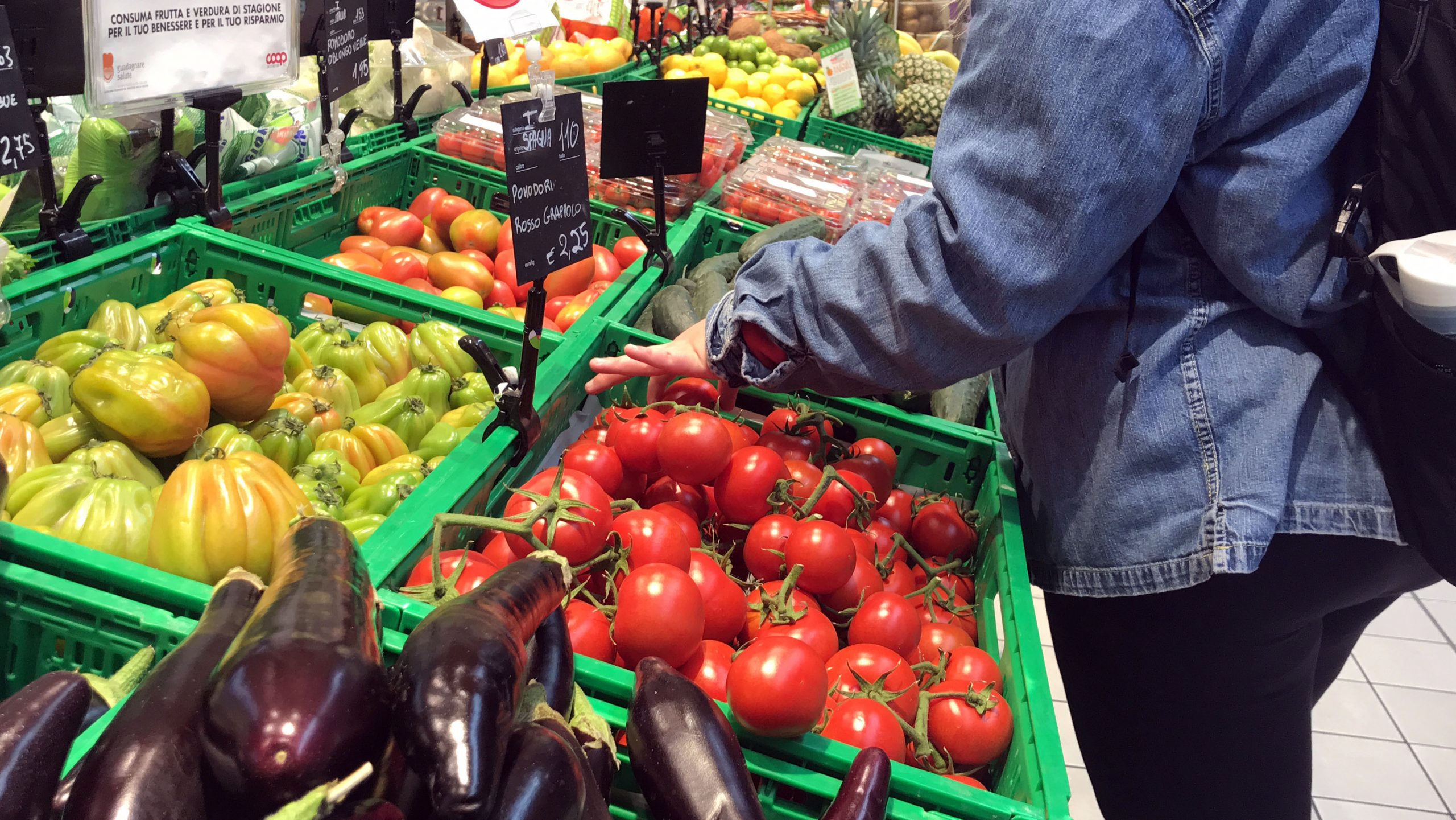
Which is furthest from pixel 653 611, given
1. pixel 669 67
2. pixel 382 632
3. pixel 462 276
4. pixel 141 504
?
pixel 669 67

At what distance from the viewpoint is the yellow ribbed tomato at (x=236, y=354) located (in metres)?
1.68

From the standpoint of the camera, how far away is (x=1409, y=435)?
1221mm

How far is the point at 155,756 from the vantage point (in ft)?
2.25

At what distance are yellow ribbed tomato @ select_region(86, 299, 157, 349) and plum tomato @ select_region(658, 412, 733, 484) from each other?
1021 millimetres

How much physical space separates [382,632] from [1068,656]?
1113 millimetres

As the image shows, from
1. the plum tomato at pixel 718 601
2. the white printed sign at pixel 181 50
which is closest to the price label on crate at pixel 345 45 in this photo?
the white printed sign at pixel 181 50

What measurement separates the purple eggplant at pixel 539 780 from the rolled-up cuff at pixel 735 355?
725mm

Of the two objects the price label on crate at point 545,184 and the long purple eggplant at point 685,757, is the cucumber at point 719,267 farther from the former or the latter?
the long purple eggplant at point 685,757

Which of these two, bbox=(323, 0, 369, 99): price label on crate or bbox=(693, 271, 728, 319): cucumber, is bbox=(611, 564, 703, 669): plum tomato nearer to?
bbox=(693, 271, 728, 319): cucumber

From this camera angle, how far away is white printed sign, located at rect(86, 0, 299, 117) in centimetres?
175

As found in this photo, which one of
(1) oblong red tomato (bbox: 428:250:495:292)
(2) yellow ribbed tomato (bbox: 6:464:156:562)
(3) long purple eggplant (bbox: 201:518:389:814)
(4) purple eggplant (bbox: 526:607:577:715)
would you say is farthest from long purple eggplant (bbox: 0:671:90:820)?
(1) oblong red tomato (bbox: 428:250:495:292)

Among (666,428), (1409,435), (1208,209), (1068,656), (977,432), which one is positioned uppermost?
(1208,209)

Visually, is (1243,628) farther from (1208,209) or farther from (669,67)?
(669,67)

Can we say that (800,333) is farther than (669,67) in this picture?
No
